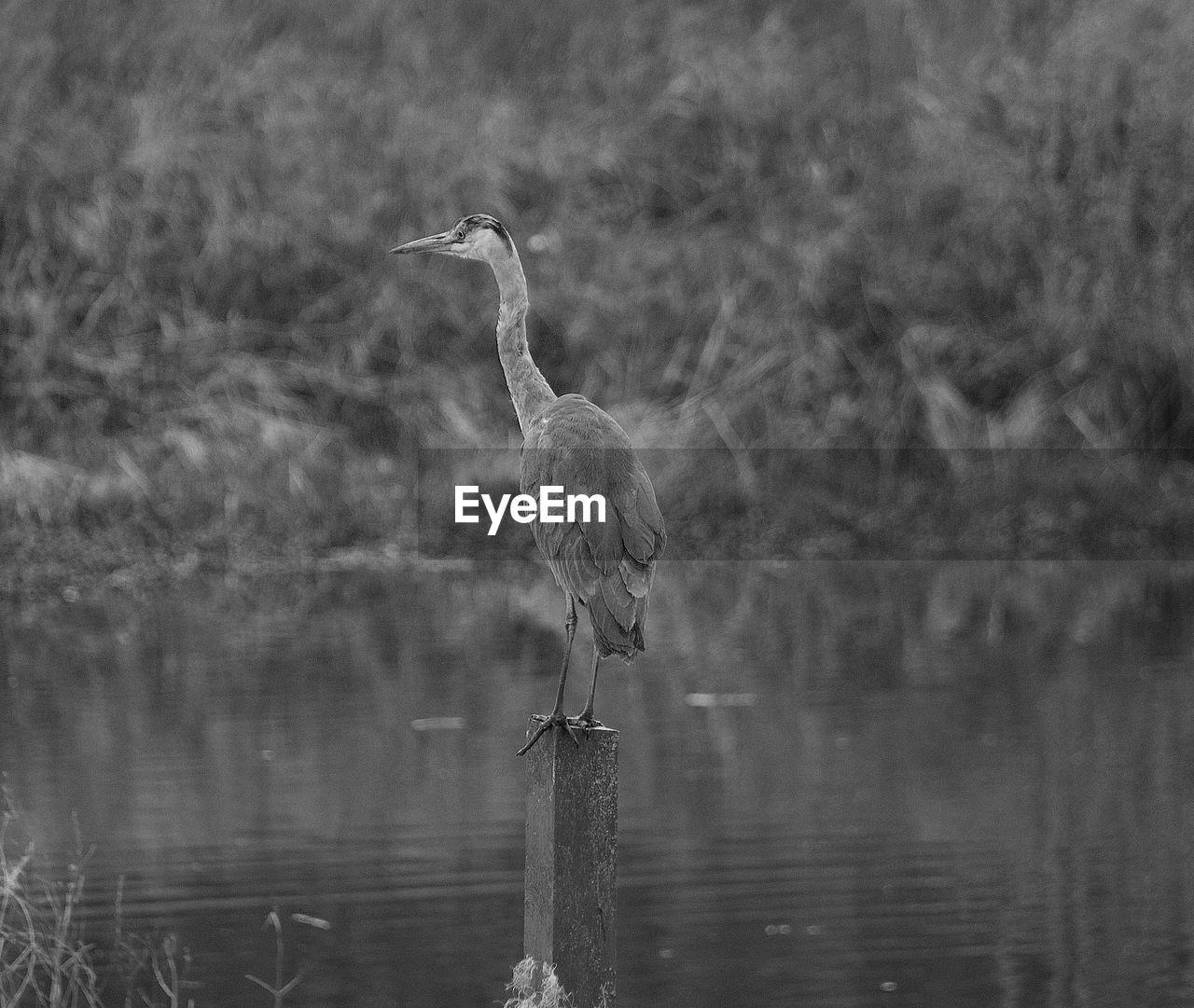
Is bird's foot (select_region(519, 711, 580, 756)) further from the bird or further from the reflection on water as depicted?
the reflection on water

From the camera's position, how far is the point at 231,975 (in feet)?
24.4

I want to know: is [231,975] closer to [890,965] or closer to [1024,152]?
[890,965]

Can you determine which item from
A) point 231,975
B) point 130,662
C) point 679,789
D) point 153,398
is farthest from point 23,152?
point 231,975

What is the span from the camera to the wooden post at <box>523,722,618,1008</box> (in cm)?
411

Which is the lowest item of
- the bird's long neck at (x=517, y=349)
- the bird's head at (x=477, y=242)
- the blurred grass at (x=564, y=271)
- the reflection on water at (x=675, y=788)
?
the reflection on water at (x=675, y=788)

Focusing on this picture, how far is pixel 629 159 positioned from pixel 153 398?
686 centimetres

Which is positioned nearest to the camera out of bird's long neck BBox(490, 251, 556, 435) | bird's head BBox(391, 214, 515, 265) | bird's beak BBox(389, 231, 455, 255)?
bird's long neck BBox(490, 251, 556, 435)

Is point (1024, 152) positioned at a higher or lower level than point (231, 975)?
higher

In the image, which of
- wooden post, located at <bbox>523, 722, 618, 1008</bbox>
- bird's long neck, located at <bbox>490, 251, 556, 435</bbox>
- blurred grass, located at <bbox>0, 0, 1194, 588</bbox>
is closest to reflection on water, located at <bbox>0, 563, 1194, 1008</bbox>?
blurred grass, located at <bbox>0, 0, 1194, 588</bbox>

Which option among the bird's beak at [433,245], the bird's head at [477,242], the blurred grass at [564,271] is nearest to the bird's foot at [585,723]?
the bird's head at [477,242]

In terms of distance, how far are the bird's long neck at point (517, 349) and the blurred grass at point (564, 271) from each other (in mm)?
11524

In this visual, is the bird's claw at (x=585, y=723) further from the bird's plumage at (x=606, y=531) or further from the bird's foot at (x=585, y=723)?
the bird's plumage at (x=606, y=531)

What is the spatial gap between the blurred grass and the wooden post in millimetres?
12772

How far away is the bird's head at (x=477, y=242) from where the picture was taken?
5.48m
